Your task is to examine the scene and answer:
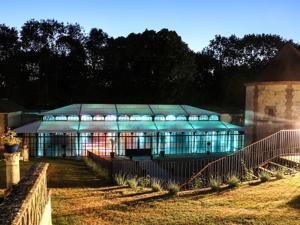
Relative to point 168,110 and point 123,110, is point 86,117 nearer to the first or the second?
point 123,110

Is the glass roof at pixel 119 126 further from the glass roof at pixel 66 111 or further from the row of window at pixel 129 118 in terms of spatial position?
the glass roof at pixel 66 111

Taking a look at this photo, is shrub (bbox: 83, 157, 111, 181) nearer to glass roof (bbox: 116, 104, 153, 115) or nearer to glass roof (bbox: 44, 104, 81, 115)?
glass roof (bbox: 44, 104, 81, 115)

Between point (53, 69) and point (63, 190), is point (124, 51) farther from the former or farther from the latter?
point (63, 190)

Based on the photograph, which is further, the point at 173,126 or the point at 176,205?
the point at 173,126

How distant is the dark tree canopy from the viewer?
3978cm

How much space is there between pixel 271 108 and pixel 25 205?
1827cm

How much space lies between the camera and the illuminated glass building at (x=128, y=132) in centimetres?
2131

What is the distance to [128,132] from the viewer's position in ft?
72.3

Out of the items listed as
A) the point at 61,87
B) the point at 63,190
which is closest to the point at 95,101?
the point at 61,87

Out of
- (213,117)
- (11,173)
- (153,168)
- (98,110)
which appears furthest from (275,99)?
(11,173)

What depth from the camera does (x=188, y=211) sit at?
335 inches

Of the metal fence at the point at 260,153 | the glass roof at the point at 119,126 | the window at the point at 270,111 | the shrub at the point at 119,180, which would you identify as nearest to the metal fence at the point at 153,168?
the shrub at the point at 119,180

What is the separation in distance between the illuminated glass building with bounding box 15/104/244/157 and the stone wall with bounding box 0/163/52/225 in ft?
49.2

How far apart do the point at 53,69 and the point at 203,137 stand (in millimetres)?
26881
